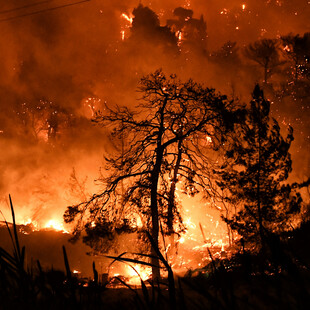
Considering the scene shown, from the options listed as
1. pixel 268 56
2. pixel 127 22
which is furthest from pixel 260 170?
pixel 127 22

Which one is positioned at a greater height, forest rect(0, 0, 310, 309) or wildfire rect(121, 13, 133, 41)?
wildfire rect(121, 13, 133, 41)

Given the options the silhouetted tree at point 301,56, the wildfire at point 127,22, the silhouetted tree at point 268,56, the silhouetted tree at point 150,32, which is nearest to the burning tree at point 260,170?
the silhouetted tree at point 301,56

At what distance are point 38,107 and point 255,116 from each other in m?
48.2

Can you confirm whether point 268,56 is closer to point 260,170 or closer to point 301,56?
point 301,56

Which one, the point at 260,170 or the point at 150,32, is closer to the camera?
the point at 260,170

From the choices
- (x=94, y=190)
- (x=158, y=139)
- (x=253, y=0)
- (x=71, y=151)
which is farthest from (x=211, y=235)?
(x=253, y=0)

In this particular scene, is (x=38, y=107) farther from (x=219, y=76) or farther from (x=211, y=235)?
(x=211, y=235)

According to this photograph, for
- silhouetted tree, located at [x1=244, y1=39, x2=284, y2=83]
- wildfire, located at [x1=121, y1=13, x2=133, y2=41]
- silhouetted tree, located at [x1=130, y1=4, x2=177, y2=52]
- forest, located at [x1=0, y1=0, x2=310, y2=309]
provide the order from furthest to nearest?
wildfire, located at [x1=121, y1=13, x2=133, y2=41] → silhouetted tree, located at [x1=130, y1=4, x2=177, y2=52] → silhouetted tree, located at [x1=244, y1=39, x2=284, y2=83] → forest, located at [x1=0, y1=0, x2=310, y2=309]

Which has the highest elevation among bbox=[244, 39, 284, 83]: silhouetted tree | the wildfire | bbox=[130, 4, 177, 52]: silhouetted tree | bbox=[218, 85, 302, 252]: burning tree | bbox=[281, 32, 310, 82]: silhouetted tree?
the wildfire

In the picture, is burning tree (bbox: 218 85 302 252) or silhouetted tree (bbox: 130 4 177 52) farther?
silhouetted tree (bbox: 130 4 177 52)

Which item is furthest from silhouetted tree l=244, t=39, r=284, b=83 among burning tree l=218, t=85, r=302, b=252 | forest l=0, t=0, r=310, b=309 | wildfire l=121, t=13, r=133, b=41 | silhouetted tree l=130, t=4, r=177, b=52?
wildfire l=121, t=13, r=133, b=41

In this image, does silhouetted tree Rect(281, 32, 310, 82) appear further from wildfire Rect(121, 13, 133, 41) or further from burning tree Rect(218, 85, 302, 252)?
wildfire Rect(121, 13, 133, 41)

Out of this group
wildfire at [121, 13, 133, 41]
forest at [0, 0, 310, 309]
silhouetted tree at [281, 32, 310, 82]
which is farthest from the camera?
wildfire at [121, 13, 133, 41]

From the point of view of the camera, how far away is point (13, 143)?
47.6 metres
